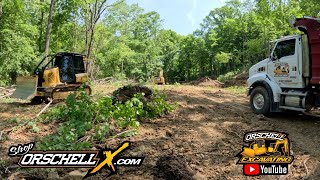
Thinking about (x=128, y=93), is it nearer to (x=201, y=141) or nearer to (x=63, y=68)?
(x=201, y=141)

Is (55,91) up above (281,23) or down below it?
below

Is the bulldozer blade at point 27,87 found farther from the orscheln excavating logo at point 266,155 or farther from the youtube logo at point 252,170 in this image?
the youtube logo at point 252,170

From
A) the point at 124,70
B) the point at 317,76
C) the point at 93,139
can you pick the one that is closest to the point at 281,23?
the point at 317,76

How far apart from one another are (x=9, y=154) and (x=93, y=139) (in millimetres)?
1699

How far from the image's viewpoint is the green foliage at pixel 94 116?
694 cm

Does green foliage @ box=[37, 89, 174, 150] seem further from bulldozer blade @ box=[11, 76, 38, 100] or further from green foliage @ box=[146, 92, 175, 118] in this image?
bulldozer blade @ box=[11, 76, 38, 100]

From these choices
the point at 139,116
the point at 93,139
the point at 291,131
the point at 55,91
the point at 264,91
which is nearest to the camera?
the point at 93,139

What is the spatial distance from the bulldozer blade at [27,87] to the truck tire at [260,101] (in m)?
8.27

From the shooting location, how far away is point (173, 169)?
17.5ft

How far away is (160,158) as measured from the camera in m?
5.85

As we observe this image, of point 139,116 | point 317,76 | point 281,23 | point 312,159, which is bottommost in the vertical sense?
point 312,159

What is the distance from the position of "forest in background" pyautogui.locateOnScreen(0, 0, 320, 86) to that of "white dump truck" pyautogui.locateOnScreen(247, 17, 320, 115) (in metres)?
1.51

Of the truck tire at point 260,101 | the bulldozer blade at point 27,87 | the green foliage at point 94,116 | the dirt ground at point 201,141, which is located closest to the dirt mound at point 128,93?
the green foliage at point 94,116

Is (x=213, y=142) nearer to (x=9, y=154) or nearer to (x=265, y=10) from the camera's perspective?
(x=9, y=154)
